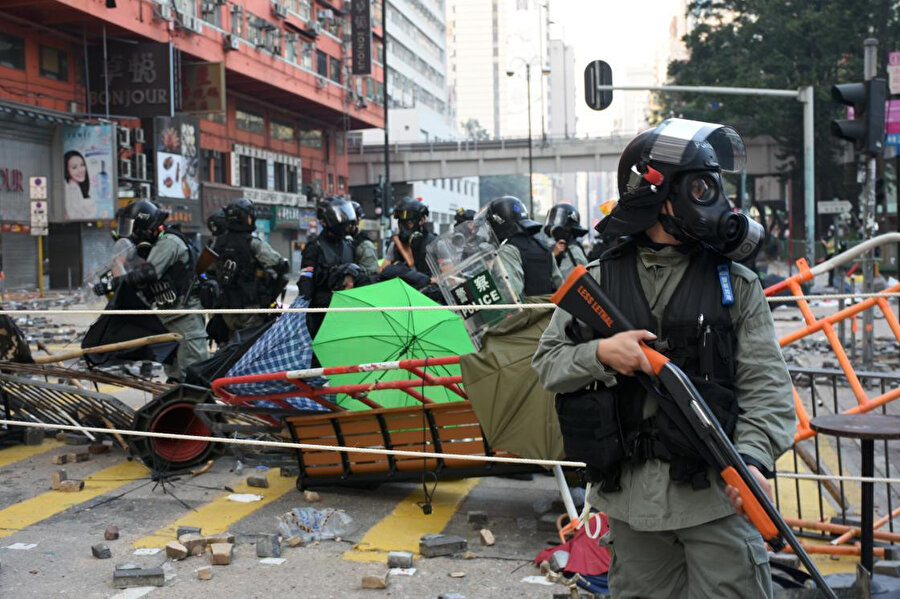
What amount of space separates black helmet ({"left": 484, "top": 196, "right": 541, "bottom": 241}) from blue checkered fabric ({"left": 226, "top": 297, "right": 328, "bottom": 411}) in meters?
1.79

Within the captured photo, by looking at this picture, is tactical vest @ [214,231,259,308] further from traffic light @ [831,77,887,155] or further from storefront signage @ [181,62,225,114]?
storefront signage @ [181,62,225,114]

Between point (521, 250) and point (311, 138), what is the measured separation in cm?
5337

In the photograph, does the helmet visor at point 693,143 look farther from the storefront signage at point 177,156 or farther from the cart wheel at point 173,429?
the storefront signage at point 177,156

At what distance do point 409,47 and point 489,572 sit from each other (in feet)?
290

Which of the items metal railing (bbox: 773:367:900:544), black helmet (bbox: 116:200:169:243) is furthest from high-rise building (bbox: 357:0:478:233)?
metal railing (bbox: 773:367:900:544)

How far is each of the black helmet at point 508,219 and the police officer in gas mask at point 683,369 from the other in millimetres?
4277

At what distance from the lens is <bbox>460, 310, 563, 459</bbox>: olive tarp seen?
16.6 ft

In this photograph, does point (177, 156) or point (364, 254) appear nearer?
point (364, 254)

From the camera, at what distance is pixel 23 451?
802 cm

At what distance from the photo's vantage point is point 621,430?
2.89m

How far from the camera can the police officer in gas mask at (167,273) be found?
841cm

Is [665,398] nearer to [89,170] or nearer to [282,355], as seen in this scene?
[282,355]

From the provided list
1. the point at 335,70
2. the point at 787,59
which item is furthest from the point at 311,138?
the point at 787,59

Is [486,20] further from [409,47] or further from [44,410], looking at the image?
[44,410]
